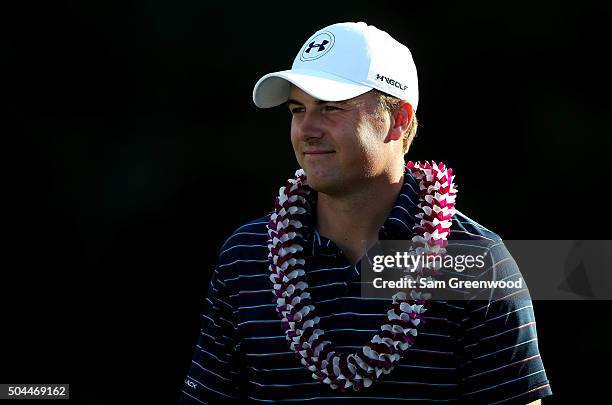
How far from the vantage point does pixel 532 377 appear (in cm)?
304

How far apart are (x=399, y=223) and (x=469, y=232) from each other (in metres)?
0.20

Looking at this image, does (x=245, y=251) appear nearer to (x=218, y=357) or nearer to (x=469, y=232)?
(x=218, y=357)

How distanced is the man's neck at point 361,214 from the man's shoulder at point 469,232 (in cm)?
19

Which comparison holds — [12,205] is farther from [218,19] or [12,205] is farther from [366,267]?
[366,267]

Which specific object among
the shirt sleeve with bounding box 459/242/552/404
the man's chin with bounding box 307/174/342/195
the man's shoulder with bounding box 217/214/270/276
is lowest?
the shirt sleeve with bounding box 459/242/552/404

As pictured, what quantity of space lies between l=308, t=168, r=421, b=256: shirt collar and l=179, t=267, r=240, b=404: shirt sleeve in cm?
30

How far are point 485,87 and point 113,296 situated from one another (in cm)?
172

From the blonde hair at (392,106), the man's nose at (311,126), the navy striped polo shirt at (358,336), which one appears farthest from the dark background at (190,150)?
the man's nose at (311,126)

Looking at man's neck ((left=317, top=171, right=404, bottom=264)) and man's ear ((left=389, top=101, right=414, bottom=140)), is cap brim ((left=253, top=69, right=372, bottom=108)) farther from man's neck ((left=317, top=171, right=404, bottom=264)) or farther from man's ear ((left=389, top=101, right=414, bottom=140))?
man's neck ((left=317, top=171, right=404, bottom=264))

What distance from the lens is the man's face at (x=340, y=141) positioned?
3025 mm

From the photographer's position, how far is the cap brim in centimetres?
301

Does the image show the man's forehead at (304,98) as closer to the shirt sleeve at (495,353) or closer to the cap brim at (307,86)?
the cap brim at (307,86)

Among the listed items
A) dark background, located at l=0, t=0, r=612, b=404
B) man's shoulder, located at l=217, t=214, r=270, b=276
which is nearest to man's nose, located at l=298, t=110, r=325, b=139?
man's shoulder, located at l=217, t=214, r=270, b=276

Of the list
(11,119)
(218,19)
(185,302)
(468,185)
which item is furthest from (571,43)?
(11,119)
